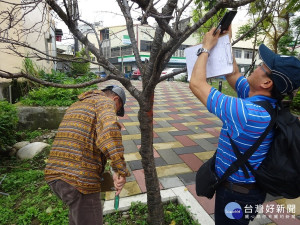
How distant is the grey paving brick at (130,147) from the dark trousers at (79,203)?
228 cm

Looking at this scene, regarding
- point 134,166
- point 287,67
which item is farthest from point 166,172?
point 287,67

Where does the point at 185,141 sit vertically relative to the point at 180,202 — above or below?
above

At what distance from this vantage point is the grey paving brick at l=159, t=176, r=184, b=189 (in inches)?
116

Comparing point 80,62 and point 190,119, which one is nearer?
point 80,62

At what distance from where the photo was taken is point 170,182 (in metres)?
3.04

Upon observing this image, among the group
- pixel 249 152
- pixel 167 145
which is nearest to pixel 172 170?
pixel 167 145

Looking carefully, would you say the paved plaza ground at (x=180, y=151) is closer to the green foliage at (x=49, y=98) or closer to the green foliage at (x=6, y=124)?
the green foliage at (x=49, y=98)

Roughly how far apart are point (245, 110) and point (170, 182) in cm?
215

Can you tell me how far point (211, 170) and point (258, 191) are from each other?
34cm

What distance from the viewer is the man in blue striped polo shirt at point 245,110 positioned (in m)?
1.18

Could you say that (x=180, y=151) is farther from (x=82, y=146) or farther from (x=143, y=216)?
(x=82, y=146)

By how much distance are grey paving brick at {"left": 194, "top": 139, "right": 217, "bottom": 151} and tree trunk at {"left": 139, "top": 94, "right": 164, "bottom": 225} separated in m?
2.39

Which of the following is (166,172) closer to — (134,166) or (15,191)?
(134,166)

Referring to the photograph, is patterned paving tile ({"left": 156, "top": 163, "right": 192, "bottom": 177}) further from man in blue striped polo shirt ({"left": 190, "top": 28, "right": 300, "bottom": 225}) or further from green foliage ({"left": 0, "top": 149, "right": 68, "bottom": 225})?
man in blue striped polo shirt ({"left": 190, "top": 28, "right": 300, "bottom": 225})
